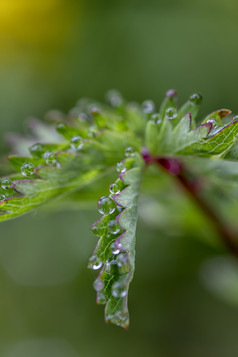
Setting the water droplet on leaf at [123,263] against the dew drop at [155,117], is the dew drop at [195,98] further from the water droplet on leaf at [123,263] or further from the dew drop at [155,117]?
the water droplet on leaf at [123,263]

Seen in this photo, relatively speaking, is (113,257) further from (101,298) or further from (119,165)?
(119,165)

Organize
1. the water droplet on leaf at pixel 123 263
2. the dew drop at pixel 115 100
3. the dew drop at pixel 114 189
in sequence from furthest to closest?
the dew drop at pixel 115 100 → the dew drop at pixel 114 189 → the water droplet on leaf at pixel 123 263

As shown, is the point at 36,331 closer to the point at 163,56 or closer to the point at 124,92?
the point at 124,92

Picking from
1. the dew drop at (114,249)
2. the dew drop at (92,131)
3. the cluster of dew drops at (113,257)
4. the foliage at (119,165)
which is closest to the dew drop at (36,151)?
the foliage at (119,165)

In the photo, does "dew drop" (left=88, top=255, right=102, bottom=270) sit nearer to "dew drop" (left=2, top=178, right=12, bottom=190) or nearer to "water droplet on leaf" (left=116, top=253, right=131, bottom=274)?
"water droplet on leaf" (left=116, top=253, right=131, bottom=274)

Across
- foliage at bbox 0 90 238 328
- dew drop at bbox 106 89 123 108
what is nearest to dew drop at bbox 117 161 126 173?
foliage at bbox 0 90 238 328

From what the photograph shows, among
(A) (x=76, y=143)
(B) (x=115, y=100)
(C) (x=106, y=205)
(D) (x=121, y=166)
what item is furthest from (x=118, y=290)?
(B) (x=115, y=100)

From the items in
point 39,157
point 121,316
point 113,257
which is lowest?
point 121,316

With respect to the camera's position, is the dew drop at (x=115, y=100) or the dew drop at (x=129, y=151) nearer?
the dew drop at (x=129, y=151)
